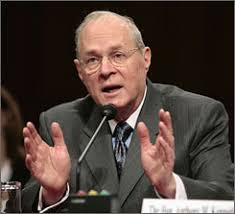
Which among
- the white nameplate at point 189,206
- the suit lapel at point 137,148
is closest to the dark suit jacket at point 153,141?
the suit lapel at point 137,148

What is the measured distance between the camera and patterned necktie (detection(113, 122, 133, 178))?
231 cm

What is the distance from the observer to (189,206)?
5.16ft

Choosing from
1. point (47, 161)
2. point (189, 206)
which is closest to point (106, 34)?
point (47, 161)

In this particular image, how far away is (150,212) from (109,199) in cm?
14

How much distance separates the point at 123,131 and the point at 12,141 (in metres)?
1.00

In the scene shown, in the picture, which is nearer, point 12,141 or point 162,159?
point 162,159

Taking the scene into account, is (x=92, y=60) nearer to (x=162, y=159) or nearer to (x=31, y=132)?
(x=31, y=132)

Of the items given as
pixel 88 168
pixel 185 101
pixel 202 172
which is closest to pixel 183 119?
pixel 185 101

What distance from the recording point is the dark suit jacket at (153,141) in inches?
84.1

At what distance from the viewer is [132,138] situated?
7.54 ft

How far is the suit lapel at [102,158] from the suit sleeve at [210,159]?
29cm

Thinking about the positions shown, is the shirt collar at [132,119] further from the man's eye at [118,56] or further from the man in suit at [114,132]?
the man's eye at [118,56]

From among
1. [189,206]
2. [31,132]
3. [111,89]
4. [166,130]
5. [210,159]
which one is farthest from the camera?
[111,89]

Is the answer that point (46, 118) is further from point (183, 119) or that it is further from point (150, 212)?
point (150, 212)
